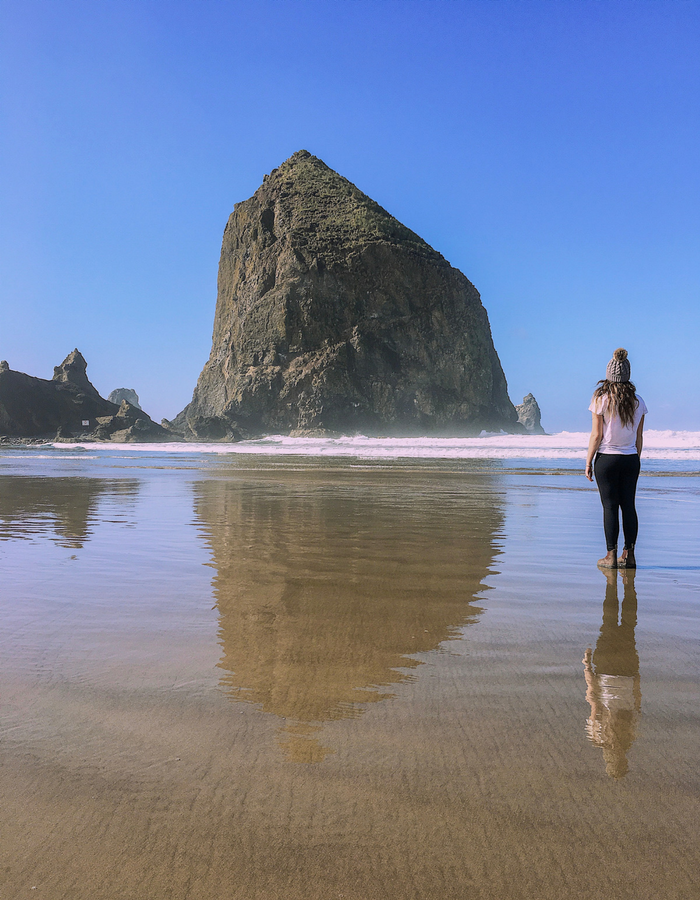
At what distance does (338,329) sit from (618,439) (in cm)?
→ 7049

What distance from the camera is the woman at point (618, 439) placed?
14.8ft

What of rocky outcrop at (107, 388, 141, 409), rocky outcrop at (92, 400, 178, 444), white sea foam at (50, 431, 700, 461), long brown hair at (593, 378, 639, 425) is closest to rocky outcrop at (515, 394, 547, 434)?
white sea foam at (50, 431, 700, 461)

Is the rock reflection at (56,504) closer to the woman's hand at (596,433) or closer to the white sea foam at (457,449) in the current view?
the woman's hand at (596,433)

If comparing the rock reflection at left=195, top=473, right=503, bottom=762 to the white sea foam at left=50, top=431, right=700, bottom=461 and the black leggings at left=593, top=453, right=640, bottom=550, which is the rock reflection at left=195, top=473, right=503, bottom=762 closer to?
the black leggings at left=593, top=453, right=640, bottom=550

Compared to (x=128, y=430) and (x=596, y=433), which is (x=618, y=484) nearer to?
(x=596, y=433)

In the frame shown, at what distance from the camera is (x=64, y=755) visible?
1482mm

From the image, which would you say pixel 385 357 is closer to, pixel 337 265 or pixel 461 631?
pixel 337 265

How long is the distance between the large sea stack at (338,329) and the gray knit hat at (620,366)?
63476 mm

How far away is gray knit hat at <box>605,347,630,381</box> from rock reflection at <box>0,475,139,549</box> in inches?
175

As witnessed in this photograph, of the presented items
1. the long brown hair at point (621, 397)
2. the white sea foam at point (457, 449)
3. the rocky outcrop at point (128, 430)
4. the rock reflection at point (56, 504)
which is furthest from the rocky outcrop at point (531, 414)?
the long brown hair at point (621, 397)

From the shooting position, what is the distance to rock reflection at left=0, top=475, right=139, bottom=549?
5.47 meters

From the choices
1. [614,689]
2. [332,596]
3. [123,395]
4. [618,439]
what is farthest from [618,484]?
[123,395]

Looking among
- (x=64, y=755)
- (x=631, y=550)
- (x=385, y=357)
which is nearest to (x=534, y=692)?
(x=64, y=755)

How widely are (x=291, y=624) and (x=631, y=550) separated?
263cm
